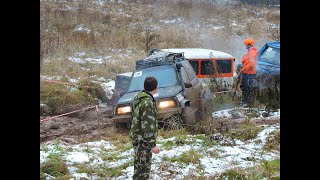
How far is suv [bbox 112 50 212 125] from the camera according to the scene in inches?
191

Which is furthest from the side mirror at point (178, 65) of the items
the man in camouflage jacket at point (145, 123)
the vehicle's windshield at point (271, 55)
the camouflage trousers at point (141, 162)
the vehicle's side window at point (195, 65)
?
the camouflage trousers at point (141, 162)

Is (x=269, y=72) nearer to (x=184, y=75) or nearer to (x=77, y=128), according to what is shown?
(x=184, y=75)

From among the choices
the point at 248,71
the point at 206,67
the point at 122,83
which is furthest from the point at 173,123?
the point at 248,71

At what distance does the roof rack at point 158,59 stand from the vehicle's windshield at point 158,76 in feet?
0.19

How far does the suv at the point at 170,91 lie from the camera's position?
486 cm

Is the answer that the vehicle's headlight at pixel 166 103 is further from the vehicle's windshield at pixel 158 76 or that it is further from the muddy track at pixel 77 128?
the muddy track at pixel 77 128

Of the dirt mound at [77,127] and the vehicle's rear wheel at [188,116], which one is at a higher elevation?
the vehicle's rear wheel at [188,116]

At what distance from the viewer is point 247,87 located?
5.50 m

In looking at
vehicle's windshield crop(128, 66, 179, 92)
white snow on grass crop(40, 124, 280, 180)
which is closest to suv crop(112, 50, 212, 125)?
vehicle's windshield crop(128, 66, 179, 92)

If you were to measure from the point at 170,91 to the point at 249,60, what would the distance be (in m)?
1.25

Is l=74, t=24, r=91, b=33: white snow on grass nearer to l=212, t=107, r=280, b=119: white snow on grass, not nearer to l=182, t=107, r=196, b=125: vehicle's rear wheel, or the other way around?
l=182, t=107, r=196, b=125: vehicle's rear wheel

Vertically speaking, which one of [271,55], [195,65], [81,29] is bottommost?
[195,65]

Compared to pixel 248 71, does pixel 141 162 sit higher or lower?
lower
